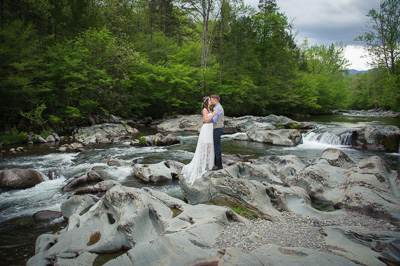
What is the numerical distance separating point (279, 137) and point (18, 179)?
14645 millimetres

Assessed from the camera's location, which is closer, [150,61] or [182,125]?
[182,125]

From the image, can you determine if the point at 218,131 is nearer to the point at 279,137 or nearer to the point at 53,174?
the point at 53,174

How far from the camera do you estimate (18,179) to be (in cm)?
848

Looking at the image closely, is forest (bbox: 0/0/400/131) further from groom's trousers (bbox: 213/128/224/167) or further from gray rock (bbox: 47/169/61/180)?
groom's trousers (bbox: 213/128/224/167)

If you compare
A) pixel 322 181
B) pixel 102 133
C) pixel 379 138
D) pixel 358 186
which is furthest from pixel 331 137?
pixel 102 133

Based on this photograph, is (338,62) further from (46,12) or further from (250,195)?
(250,195)

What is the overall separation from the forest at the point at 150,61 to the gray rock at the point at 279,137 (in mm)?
11894

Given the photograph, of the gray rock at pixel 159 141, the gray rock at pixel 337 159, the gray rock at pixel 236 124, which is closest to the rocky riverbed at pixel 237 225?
the gray rock at pixel 337 159

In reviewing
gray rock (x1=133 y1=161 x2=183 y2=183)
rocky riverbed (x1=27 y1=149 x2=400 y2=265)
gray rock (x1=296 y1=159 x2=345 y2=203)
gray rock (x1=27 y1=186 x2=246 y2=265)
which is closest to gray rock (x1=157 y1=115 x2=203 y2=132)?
gray rock (x1=133 y1=161 x2=183 y2=183)

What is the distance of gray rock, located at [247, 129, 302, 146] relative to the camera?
54.3ft

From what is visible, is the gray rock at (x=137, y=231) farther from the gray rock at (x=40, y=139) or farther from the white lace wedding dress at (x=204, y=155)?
the gray rock at (x=40, y=139)

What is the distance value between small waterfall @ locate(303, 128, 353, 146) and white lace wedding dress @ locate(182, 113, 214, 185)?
1252 centimetres

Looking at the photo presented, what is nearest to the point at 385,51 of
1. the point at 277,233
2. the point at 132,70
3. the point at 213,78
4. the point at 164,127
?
the point at 213,78

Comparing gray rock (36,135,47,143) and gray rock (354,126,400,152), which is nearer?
gray rock (354,126,400,152)
